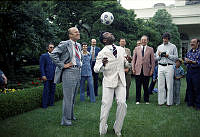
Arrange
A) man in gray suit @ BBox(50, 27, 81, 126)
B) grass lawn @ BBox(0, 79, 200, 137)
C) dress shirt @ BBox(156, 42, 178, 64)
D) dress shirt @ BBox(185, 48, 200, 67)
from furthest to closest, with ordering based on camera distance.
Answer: dress shirt @ BBox(156, 42, 178, 64)
dress shirt @ BBox(185, 48, 200, 67)
man in gray suit @ BBox(50, 27, 81, 126)
grass lawn @ BBox(0, 79, 200, 137)

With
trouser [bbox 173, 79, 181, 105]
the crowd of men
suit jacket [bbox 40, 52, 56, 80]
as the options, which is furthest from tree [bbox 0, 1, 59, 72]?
trouser [bbox 173, 79, 181, 105]

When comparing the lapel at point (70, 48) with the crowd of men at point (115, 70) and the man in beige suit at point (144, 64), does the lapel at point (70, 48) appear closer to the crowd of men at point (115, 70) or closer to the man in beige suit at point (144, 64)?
the crowd of men at point (115, 70)

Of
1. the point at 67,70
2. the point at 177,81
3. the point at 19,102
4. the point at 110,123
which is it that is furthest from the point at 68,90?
the point at 177,81

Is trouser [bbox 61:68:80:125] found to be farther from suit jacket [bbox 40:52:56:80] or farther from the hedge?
suit jacket [bbox 40:52:56:80]

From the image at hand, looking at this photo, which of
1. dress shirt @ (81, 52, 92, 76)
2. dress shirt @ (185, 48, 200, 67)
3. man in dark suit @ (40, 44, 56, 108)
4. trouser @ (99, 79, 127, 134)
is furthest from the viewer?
dress shirt @ (81, 52, 92, 76)

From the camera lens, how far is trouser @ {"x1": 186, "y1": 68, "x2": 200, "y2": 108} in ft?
21.7

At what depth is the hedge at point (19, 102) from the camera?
5709 mm

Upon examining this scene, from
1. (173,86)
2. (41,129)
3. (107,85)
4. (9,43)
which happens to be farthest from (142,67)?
(9,43)

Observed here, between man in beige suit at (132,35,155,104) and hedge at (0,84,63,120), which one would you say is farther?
man in beige suit at (132,35,155,104)

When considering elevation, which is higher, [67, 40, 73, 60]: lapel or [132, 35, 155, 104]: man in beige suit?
[67, 40, 73, 60]: lapel

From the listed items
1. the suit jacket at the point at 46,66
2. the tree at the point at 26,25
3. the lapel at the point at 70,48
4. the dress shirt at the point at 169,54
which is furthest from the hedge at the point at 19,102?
the tree at the point at 26,25

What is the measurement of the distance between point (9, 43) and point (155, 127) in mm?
13141

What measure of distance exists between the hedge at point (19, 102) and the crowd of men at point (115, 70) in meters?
→ 0.31

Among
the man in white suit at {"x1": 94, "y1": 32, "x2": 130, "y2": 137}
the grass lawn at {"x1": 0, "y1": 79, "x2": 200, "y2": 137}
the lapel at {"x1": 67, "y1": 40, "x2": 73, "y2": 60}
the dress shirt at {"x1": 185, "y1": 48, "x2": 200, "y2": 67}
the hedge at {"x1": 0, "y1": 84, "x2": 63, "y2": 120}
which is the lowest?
the grass lawn at {"x1": 0, "y1": 79, "x2": 200, "y2": 137}
